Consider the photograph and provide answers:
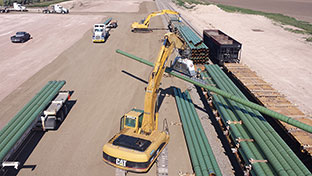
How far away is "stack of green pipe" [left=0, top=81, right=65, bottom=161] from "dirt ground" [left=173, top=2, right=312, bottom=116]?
19933mm

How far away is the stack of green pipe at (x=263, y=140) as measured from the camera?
34.2 feet

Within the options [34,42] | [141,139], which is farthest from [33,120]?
[34,42]

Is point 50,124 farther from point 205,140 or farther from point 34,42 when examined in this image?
point 34,42

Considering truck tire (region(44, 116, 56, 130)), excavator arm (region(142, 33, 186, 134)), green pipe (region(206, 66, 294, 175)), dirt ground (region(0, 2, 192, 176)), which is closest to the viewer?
green pipe (region(206, 66, 294, 175))

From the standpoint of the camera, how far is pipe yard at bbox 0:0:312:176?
11656 millimetres

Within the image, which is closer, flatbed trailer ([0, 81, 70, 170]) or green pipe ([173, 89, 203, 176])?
green pipe ([173, 89, 203, 176])

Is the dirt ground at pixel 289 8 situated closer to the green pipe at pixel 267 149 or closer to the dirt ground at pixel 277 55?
the dirt ground at pixel 277 55

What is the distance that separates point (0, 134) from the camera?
42.0ft

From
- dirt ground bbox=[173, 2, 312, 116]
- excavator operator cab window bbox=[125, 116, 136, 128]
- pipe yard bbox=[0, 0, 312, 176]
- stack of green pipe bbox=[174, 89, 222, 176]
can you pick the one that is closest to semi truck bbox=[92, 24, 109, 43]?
pipe yard bbox=[0, 0, 312, 176]

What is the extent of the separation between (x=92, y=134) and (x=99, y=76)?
10.4 m

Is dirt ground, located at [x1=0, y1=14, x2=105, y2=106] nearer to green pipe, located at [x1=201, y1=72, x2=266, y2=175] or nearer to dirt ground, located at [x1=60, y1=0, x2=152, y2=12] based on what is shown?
green pipe, located at [x1=201, y1=72, x2=266, y2=175]

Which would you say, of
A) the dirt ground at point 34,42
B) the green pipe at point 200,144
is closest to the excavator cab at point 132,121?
the green pipe at point 200,144

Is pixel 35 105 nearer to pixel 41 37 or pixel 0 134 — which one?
pixel 0 134

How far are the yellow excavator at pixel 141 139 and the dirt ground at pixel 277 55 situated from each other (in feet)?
43.5
